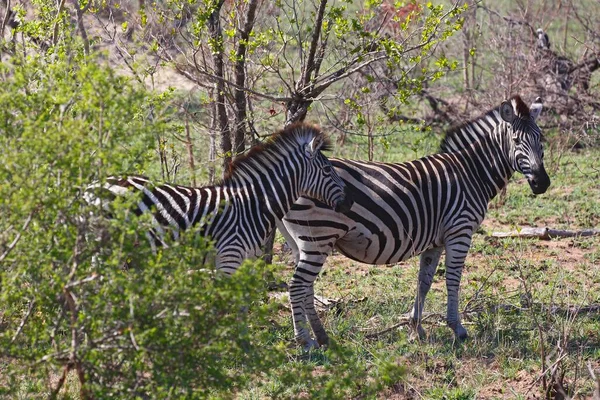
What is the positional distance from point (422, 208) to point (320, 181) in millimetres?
1079

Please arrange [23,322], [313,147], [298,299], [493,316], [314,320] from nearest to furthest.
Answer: [23,322], [313,147], [298,299], [314,320], [493,316]

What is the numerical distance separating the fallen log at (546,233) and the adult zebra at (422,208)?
2.45 meters

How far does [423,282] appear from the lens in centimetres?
823

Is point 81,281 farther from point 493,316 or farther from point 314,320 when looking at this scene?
point 493,316

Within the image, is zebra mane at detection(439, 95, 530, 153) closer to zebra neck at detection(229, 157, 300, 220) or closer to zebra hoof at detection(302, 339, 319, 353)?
zebra neck at detection(229, 157, 300, 220)

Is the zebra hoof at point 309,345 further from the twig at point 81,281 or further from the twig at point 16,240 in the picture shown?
the twig at point 16,240

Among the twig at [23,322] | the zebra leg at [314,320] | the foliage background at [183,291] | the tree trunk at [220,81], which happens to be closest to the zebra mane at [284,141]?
the foliage background at [183,291]

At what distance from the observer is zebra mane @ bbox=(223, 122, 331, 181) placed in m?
7.38

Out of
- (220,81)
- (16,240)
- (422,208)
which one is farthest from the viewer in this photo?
(220,81)

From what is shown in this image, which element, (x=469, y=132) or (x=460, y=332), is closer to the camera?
(x=460, y=332)

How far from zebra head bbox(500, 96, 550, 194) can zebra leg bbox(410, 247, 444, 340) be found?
108 cm

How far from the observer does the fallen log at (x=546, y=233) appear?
35.4 feet

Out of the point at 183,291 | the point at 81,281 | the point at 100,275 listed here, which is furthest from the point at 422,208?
the point at 81,281

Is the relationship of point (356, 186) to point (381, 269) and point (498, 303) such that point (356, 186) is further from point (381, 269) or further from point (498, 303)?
point (381, 269)
